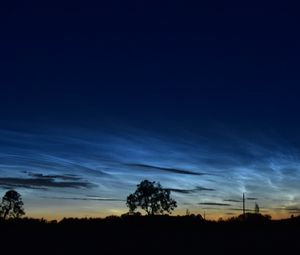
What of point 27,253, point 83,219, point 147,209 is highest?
point 147,209

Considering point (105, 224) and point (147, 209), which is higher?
point (147, 209)

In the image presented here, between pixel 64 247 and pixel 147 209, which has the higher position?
pixel 147 209

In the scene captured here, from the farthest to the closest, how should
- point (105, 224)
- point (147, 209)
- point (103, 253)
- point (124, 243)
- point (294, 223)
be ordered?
point (147, 209) < point (105, 224) < point (294, 223) < point (124, 243) < point (103, 253)

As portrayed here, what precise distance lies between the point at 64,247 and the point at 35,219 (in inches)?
1410

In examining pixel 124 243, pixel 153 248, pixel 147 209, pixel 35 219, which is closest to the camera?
pixel 153 248

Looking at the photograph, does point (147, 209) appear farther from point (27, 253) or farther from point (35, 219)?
point (27, 253)

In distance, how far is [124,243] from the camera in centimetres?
Answer: 4075

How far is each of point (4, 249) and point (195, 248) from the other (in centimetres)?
1521

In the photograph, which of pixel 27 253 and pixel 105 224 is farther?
pixel 105 224

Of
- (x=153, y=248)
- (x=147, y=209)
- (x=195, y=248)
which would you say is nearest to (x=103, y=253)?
(x=153, y=248)

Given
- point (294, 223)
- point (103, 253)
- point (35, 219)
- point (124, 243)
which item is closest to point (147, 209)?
point (35, 219)

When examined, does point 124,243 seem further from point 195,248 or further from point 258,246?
point 258,246

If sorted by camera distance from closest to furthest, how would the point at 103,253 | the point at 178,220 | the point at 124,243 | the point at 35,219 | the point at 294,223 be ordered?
the point at 103,253 → the point at 124,243 → the point at 294,223 → the point at 35,219 → the point at 178,220

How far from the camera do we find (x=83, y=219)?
7300 centimetres
